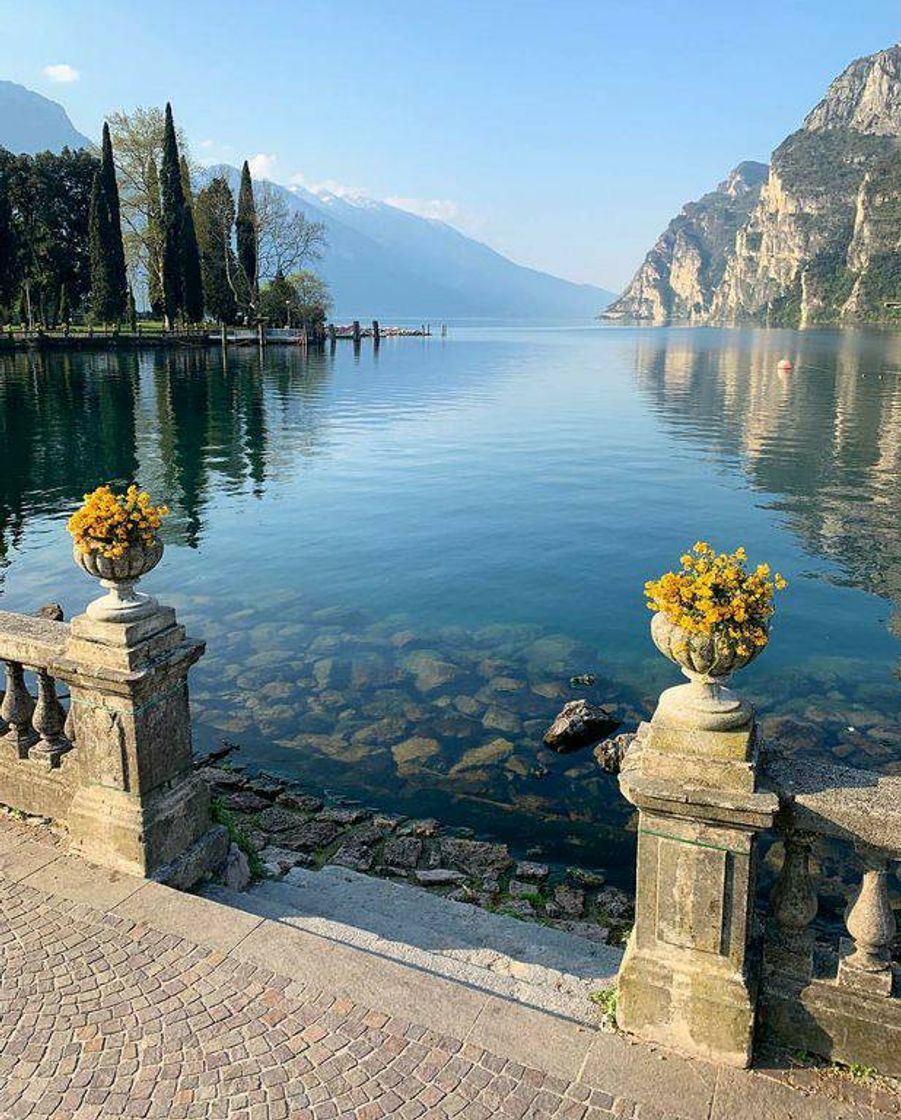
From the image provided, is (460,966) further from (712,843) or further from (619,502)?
(619,502)

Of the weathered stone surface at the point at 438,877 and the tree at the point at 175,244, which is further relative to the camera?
the tree at the point at 175,244

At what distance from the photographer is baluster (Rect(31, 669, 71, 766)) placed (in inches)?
244

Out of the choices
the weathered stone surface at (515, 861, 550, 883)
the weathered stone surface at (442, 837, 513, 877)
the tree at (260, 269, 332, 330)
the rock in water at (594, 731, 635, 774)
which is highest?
the tree at (260, 269, 332, 330)

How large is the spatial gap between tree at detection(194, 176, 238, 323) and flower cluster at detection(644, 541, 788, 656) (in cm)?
8865

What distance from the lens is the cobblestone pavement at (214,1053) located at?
12.3 feet

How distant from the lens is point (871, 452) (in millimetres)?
31422

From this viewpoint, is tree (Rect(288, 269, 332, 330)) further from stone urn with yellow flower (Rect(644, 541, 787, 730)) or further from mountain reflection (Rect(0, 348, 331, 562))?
stone urn with yellow flower (Rect(644, 541, 787, 730))

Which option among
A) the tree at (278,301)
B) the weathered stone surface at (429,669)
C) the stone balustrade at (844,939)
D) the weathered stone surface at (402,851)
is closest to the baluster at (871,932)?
the stone balustrade at (844,939)

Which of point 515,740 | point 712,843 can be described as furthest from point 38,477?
point 712,843

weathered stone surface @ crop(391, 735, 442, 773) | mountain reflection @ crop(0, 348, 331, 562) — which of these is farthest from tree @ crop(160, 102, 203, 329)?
weathered stone surface @ crop(391, 735, 442, 773)

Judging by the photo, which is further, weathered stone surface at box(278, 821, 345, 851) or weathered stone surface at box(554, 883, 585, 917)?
weathered stone surface at box(278, 821, 345, 851)

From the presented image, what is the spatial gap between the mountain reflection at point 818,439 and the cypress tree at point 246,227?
41565mm

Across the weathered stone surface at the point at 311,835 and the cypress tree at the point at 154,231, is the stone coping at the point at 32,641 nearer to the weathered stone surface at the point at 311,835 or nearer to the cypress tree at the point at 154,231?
the weathered stone surface at the point at 311,835

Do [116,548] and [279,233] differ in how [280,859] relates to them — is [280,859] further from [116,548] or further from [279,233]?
[279,233]
